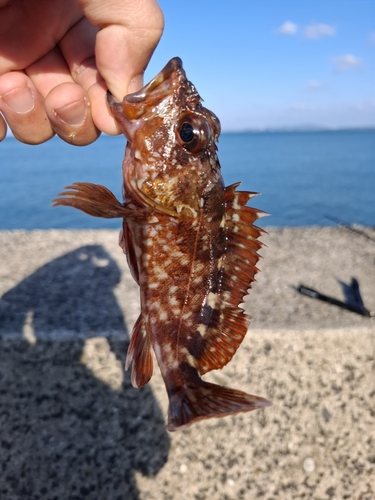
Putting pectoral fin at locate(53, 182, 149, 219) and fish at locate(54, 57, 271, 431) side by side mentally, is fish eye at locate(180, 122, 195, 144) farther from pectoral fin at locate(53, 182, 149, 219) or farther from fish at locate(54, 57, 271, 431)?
pectoral fin at locate(53, 182, 149, 219)

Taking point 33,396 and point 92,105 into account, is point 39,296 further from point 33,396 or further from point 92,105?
point 92,105

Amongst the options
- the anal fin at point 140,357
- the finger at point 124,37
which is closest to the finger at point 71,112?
the finger at point 124,37

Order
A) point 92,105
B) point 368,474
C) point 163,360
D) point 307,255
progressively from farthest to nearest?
point 307,255
point 368,474
point 92,105
point 163,360

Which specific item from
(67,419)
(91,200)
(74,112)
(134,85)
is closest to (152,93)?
(134,85)

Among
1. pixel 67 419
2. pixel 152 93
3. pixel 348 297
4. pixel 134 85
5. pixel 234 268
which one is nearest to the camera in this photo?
pixel 152 93

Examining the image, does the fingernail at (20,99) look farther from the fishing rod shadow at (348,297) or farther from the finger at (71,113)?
the fishing rod shadow at (348,297)

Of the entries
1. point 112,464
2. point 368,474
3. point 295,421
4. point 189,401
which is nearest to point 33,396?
point 112,464

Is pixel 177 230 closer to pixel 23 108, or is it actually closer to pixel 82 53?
pixel 23 108

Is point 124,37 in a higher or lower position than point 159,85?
higher
